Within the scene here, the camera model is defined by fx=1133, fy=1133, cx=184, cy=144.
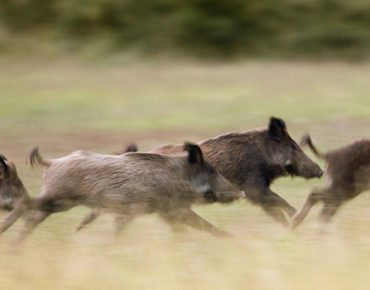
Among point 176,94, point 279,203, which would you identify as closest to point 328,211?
point 279,203

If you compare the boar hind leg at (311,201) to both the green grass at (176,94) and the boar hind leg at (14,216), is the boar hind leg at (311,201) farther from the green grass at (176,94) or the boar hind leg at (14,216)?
the green grass at (176,94)

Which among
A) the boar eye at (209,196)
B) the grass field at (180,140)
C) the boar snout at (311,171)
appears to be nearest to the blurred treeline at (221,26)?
the grass field at (180,140)

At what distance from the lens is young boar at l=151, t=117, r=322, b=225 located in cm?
932

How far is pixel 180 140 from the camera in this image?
48.4 ft

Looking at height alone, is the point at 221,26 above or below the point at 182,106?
Answer: below

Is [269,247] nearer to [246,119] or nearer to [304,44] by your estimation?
[246,119]

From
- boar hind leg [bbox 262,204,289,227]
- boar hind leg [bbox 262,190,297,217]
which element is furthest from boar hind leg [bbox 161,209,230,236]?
boar hind leg [bbox 262,190,297,217]

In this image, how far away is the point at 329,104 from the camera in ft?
61.8

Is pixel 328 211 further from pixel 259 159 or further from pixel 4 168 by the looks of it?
pixel 4 168

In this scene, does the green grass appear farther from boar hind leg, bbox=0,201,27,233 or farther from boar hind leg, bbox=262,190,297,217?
boar hind leg, bbox=0,201,27,233

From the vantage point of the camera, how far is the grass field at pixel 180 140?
621 centimetres

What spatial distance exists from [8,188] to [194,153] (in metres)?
1.43

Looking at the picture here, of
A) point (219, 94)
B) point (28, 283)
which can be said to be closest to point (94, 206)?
point (28, 283)

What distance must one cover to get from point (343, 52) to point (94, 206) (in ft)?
63.3
